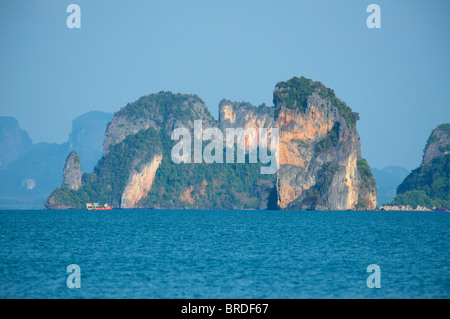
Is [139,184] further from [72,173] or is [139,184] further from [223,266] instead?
[223,266]

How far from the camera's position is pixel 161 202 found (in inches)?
6585

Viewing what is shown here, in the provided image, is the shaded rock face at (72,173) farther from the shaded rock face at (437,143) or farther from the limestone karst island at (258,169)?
the shaded rock face at (437,143)

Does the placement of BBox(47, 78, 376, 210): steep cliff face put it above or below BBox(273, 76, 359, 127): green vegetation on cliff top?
below

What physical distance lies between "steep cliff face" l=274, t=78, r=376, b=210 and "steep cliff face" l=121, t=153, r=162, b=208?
160 ft

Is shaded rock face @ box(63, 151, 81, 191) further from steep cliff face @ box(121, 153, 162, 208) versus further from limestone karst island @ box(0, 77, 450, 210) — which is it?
steep cliff face @ box(121, 153, 162, 208)

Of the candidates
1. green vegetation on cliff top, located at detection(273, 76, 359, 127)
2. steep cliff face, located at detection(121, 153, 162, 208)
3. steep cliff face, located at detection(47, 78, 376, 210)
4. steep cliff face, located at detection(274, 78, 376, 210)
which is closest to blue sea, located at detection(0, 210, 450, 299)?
steep cliff face, located at detection(274, 78, 376, 210)

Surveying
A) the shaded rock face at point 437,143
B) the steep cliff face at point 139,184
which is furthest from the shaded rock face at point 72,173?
the shaded rock face at point 437,143

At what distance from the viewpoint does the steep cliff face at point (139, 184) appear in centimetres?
15925

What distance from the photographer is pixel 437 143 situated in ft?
506

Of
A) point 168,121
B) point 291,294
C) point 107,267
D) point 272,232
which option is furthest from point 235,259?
point 168,121

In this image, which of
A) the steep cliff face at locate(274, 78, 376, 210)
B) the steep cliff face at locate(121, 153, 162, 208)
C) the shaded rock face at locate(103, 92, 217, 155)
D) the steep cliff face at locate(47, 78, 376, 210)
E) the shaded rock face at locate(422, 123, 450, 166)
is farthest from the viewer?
the shaded rock face at locate(103, 92, 217, 155)

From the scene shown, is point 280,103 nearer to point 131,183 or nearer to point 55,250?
point 131,183

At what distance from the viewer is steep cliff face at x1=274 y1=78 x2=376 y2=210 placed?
122 metres
